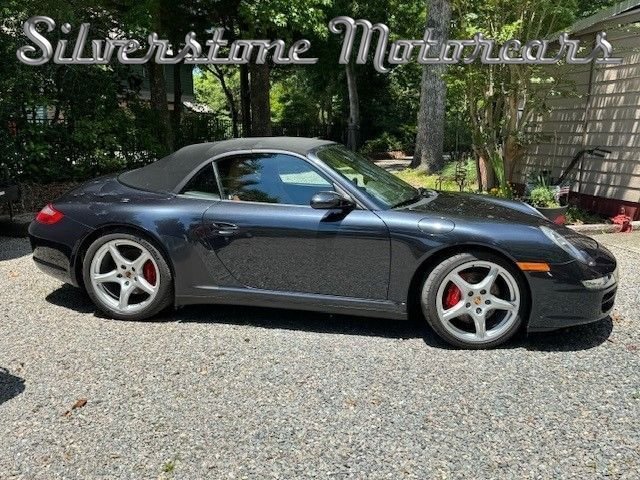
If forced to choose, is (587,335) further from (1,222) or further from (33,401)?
(1,222)

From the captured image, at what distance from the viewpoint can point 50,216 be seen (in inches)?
166

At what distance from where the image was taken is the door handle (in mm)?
3808

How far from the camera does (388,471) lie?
2334 millimetres

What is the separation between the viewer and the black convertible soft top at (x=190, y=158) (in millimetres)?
4059

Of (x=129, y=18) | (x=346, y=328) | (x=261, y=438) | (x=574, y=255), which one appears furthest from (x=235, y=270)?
(x=129, y=18)

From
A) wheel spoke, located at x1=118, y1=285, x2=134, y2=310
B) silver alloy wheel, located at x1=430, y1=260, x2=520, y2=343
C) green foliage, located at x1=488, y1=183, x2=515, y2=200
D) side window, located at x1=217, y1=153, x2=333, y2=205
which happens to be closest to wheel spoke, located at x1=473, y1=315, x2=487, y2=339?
silver alloy wheel, located at x1=430, y1=260, x2=520, y2=343

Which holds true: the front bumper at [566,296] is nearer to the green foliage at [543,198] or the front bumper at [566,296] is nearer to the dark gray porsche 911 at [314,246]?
the dark gray porsche 911 at [314,246]

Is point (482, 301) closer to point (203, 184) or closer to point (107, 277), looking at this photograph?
point (203, 184)

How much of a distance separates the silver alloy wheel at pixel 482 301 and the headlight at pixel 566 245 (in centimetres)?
35

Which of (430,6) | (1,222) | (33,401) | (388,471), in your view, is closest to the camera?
(388,471)

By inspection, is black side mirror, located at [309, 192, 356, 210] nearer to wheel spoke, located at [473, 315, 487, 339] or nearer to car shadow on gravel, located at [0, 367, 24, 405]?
wheel spoke, located at [473, 315, 487, 339]

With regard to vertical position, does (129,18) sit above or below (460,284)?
above

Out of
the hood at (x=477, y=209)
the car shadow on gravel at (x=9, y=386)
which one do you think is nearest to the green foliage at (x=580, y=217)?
the hood at (x=477, y=209)

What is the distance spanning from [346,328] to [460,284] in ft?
2.89
